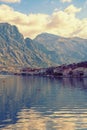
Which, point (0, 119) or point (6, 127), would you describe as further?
point (0, 119)

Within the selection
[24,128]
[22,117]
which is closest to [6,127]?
[24,128]

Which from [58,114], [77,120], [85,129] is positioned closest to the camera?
[85,129]

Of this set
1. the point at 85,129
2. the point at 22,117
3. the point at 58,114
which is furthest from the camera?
the point at 58,114

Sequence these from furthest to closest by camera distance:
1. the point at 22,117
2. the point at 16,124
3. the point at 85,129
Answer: the point at 22,117
the point at 16,124
the point at 85,129

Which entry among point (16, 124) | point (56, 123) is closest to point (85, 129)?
point (56, 123)

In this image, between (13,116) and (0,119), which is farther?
(13,116)

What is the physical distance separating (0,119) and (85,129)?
23521mm

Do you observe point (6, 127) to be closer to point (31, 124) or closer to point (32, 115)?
point (31, 124)

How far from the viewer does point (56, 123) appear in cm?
7712

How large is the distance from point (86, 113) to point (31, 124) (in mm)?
23196

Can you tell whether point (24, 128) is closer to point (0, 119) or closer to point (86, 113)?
point (0, 119)

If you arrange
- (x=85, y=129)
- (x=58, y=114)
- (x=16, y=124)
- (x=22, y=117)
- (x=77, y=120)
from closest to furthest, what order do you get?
(x=85, y=129), (x=16, y=124), (x=77, y=120), (x=22, y=117), (x=58, y=114)

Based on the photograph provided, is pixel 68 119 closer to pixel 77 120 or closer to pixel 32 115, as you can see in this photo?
pixel 77 120

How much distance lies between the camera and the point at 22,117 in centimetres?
8731
